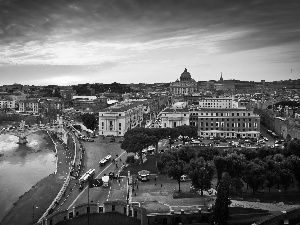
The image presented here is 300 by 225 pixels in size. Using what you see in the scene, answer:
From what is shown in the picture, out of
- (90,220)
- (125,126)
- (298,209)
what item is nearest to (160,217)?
(90,220)

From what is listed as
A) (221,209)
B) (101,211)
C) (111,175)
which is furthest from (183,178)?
(221,209)

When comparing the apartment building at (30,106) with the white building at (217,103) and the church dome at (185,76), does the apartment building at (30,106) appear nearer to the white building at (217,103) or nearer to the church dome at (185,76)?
the white building at (217,103)

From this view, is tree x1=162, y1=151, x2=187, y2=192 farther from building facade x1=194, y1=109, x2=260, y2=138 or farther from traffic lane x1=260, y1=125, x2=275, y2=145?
building facade x1=194, y1=109, x2=260, y2=138

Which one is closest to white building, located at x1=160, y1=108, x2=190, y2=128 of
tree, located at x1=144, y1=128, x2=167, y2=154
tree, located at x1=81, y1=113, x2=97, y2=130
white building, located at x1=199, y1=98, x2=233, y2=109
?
tree, located at x1=144, y1=128, x2=167, y2=154

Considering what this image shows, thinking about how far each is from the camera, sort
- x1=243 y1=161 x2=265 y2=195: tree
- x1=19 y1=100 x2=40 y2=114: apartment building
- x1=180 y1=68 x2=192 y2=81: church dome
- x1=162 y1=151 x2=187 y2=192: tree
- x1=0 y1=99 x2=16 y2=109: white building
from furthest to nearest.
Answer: x1=180 y1=68 x2=192 y2=81: church dome < x1=0 y1=99 x2=16 y2=109: white building < x1=19 y1=100 x2=40 y2=114: apartment building < x1=162 y1=151 x2=187 y2=192: tree < x1=243 y1=161 x2=265 y2=195: tree

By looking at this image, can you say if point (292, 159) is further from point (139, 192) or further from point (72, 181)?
point (72, 181)

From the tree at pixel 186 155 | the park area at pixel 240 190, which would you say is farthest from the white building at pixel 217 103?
the park area at pixel 240 190
